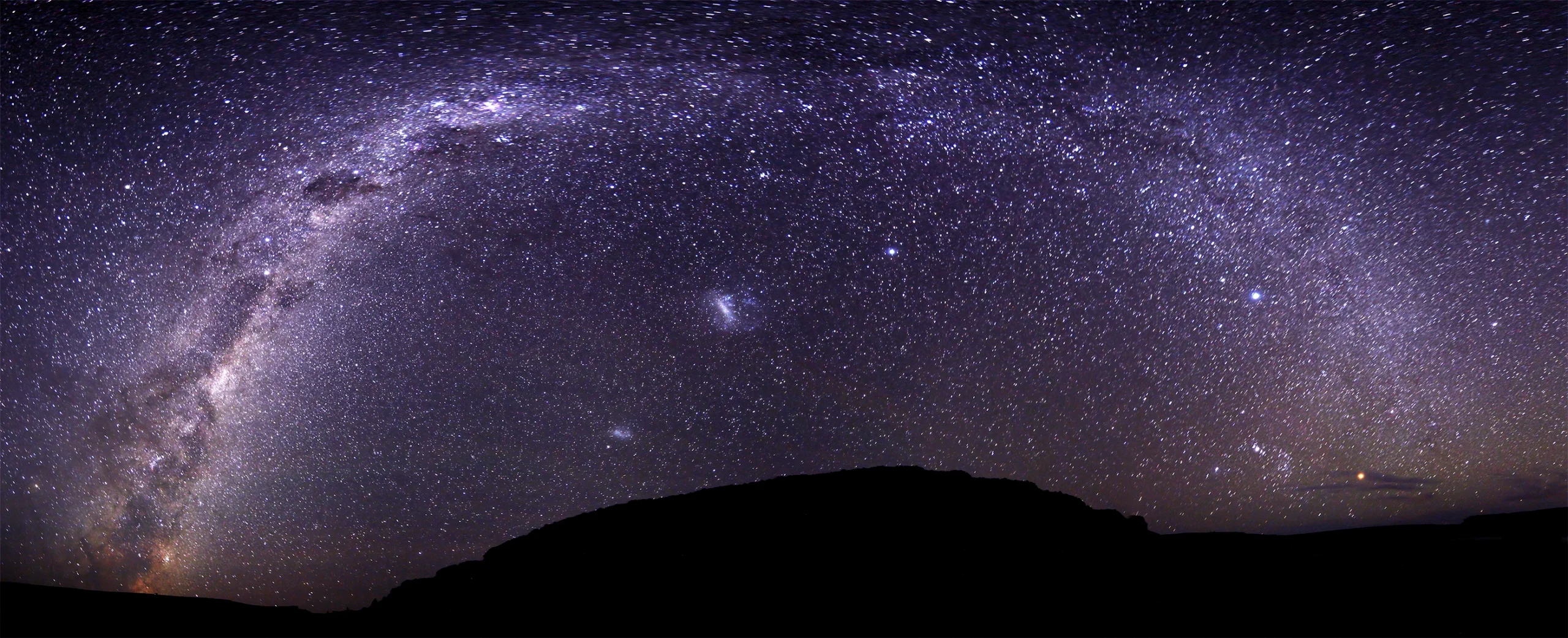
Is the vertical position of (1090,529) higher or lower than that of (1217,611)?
lower

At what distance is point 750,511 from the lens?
18141 mm

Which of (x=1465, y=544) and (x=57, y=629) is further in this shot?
(x=1465, y=544)

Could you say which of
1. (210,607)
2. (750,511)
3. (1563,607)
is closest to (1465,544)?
(1563,607)

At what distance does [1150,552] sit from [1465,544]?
4.42 meters

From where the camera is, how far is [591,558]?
15641 mm

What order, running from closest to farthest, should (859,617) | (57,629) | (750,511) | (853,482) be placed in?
(57,629) → (859,617) → (750,511) → (853,482)

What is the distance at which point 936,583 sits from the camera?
1180 centimetres

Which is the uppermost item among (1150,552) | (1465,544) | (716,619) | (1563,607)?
(1563,607)

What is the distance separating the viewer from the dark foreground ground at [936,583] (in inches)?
337

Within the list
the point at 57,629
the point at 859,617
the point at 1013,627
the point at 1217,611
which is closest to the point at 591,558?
the point at 859,617

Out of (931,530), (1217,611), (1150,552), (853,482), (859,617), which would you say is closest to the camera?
(1217,611)

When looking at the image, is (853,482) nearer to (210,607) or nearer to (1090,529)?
(1090,529)

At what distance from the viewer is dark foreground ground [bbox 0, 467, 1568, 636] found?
8.56m

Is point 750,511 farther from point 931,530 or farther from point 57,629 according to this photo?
point 57,629
